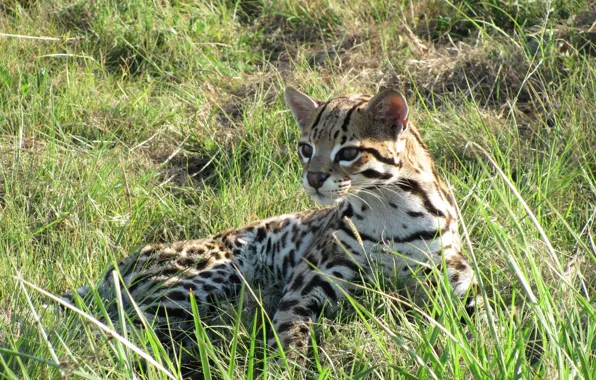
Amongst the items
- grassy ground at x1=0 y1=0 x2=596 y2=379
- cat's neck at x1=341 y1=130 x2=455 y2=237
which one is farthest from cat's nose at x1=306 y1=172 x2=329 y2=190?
grassy ground at x1=0 y1=0 x2=596 y2=379

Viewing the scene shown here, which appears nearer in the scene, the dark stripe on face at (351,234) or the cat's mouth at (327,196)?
the cat's mouth at (327,196)

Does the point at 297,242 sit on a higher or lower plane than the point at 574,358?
lower

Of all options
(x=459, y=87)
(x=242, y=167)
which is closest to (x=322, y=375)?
(x=242, y=167)

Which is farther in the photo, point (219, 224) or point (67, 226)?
point (219, 224)

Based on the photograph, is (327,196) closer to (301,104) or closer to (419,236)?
(419,236)

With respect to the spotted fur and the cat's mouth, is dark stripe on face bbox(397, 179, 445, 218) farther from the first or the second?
the cat's mouth

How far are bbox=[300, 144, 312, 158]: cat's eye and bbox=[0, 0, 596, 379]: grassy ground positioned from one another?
0.82 m

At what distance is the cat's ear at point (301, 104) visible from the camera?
195 inches

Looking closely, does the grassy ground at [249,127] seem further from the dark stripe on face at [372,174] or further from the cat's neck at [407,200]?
the dark stripe on face at [372,174]

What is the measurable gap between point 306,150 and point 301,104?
0.38 metres

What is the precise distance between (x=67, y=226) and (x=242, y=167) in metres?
1.49

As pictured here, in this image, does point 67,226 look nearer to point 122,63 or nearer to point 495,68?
point 122,63

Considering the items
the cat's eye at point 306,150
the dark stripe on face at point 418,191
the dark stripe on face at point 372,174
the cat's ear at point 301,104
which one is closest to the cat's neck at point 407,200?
the dark stripe on face at point 418,191

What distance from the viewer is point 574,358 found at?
2988 millimetres
